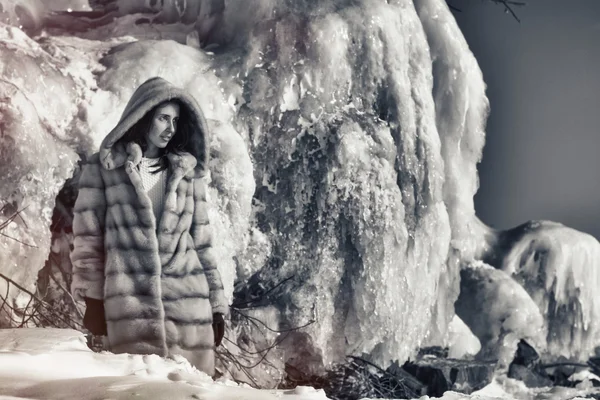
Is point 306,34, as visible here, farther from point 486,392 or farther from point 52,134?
point 486,392

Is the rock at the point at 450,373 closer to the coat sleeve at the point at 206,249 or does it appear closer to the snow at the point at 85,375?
the coat sleeve at the point at 206,249

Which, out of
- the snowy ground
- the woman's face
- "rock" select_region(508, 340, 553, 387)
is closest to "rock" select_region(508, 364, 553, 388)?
"rock" select_region(508, 340, 553, 387)

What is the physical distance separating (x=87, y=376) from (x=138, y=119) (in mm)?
874

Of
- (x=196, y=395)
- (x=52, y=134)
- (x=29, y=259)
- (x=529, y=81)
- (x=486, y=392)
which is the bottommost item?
(x=486, y=392)

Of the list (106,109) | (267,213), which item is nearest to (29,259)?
(106,109)

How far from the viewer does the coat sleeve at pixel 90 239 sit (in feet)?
8.70

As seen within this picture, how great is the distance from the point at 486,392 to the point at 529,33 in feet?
5.08

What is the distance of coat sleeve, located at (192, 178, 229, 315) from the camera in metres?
2.82

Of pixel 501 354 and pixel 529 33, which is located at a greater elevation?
pixel 529 33

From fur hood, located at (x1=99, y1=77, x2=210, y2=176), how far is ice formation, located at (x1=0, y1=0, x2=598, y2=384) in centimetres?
43

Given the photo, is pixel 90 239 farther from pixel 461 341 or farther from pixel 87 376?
pixel 461 341

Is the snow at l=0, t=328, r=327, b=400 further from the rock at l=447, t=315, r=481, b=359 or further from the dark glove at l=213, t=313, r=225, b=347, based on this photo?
the rock at l=447, t=315, r=481, b=359

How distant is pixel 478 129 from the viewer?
4.06 meters

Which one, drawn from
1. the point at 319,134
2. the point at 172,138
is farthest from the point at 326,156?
the point at 172,138
